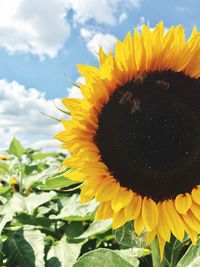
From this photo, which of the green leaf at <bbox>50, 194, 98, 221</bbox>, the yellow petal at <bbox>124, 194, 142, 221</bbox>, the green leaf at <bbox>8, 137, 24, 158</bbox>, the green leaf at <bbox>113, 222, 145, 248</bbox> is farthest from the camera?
the green leaf at <bbox>8, 137, 24, 158</bbox>

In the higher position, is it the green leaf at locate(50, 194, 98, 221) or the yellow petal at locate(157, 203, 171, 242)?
the green leaf at locate(50, 194, 98, 221)

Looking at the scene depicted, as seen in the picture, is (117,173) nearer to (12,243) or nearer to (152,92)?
(152,92)

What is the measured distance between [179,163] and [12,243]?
3.19ft

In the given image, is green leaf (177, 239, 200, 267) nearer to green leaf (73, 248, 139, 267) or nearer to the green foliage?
the green foliage

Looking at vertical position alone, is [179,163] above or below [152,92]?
below

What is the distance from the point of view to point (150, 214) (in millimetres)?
2021

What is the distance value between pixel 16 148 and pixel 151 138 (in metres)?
2.19

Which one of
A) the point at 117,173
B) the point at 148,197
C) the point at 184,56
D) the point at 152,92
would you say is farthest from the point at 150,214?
the point at 184,56

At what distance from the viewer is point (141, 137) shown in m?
1.99

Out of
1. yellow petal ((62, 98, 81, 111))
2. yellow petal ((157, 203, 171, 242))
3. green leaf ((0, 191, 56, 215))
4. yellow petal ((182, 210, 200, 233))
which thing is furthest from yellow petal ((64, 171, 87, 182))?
green leaf ((0, 191, 56, 215))

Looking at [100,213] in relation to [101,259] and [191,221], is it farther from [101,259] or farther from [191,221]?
[191,221]

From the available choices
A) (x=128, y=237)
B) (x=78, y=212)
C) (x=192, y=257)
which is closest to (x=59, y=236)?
(x=78, y=212)

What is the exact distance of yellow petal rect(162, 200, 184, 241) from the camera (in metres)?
2.04

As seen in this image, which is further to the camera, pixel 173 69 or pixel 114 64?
pixel 173 69
